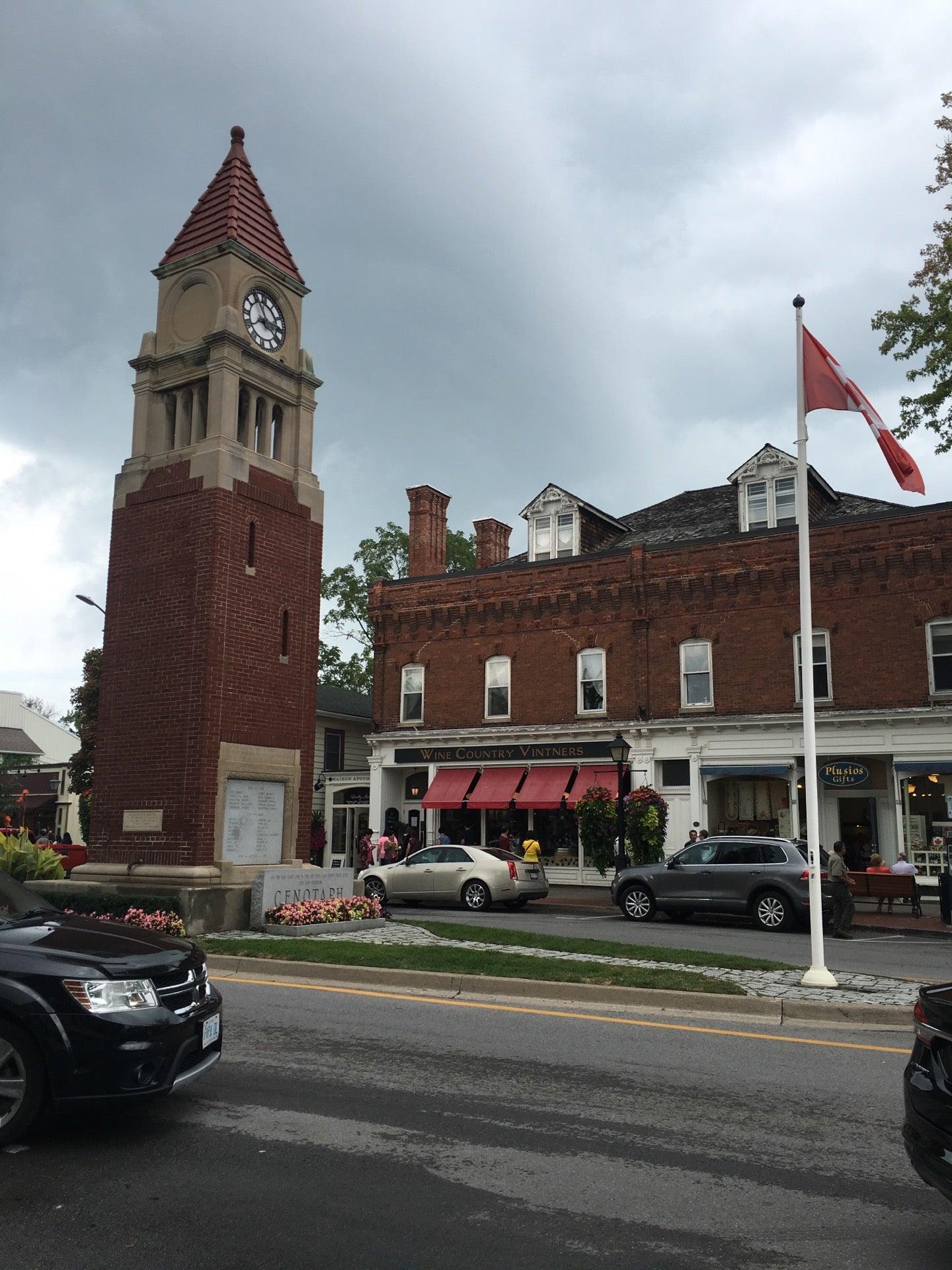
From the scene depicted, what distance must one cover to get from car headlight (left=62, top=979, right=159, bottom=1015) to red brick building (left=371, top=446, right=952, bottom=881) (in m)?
24.0

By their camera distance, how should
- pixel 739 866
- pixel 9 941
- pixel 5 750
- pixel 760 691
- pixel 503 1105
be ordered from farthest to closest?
1. pixel 5 750
2. pixel 760 691
3. pixel 739 866
4. pixel 503 1105
5. pixel 9 941

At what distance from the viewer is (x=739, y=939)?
17016mm

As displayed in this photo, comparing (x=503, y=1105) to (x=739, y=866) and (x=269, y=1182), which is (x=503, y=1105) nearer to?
(x=269, y=1182)

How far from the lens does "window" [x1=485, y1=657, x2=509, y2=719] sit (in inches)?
1286

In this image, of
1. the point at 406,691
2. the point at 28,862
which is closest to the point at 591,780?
the point at 406,691

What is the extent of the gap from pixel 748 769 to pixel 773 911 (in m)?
9.42

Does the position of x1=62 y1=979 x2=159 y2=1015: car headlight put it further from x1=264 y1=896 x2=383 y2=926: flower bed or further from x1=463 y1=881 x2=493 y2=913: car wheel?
x1=463 y1=881 x2=493 y2=913: car wheel

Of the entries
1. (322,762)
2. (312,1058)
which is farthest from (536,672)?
(312,1058)

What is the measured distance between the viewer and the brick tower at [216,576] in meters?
16.0

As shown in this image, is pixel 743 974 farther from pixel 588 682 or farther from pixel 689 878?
pixel 588 682

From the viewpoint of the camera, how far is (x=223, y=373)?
16828mm

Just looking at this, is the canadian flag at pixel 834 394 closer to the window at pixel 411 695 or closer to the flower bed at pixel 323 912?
the flower bed at pixel 323 912

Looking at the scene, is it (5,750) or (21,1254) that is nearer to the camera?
(21,1254)

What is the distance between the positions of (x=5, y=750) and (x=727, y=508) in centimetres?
5389
